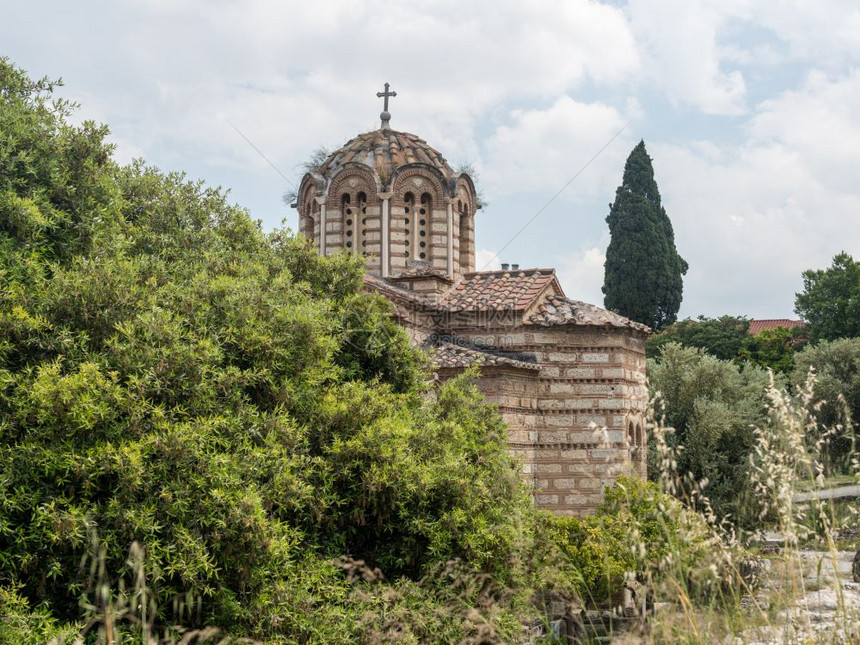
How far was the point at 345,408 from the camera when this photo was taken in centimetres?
698

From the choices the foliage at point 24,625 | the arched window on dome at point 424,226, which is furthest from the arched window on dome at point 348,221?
the foliage at point 24,625

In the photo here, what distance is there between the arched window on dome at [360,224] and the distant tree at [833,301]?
2205 centimetres

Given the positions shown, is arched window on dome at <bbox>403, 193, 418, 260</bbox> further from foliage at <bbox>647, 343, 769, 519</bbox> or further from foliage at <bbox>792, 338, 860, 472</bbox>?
foliage at <bbox>792, 338, 860, 472</bbox>

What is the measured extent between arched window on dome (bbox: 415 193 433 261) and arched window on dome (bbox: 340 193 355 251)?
132 cm

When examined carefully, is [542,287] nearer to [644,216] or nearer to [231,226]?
[231,226]

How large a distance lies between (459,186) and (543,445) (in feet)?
21.1

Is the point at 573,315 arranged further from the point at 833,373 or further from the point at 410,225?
the point at 833,373

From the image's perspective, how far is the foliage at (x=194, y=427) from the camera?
526 cm

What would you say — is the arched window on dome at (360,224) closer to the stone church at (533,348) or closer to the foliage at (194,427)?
the stone church at (533,348)

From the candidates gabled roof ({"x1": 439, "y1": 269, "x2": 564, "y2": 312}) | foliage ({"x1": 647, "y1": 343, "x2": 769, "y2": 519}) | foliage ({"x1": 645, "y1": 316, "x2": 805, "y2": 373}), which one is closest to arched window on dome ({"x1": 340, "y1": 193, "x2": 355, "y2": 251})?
gabled roof ({"x1": 439, "y1": 269, "x2": 564, "y2": 312})

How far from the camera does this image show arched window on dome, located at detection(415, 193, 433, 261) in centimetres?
1761

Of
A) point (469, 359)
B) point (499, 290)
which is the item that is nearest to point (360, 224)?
point (499, 290)

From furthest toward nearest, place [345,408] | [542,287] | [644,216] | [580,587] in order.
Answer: [644,216], [542,287], [580,587], [345,408]

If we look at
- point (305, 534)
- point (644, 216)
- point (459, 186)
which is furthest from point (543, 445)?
point (644, 216)
